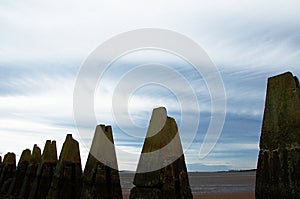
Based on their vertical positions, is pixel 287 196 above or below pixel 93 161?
below

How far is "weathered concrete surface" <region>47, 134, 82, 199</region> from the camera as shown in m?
10.8

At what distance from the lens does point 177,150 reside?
691 cm

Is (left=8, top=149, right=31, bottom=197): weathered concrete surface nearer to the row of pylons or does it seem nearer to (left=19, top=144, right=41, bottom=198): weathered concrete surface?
(left=19, top=144, right=41, bottom=198): weathered concrete surface

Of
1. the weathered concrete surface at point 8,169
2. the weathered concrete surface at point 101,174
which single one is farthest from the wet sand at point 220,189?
the weathered concrete surface at point 101,174

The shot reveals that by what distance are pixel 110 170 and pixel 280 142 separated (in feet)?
15.6

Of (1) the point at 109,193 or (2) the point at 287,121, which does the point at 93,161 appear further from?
(2) the point at 287,121

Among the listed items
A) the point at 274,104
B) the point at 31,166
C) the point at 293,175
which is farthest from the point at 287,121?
the point at 31,166

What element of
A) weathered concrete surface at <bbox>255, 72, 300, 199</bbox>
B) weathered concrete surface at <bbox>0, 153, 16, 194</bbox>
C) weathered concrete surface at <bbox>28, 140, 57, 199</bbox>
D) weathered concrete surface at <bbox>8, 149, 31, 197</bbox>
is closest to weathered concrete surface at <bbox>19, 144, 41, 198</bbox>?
weathered concrete surface at <bbox>28, 140, 57, 199</bbox>

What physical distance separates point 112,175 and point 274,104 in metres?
4.75

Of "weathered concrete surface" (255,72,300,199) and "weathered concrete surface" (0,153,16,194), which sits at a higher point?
"weathered concrete surface" (0,153,16,194)

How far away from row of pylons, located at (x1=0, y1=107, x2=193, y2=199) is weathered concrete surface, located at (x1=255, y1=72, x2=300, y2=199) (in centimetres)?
162

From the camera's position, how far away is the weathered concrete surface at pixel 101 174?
28.9ft

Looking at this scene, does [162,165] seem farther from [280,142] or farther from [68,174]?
[68,174]

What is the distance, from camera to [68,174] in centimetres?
1090
